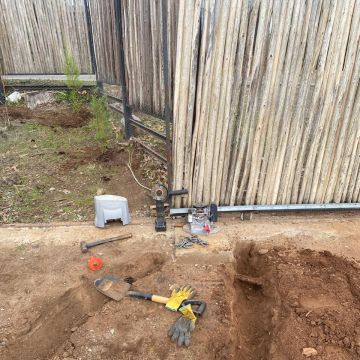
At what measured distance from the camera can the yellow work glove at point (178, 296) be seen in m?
2.53

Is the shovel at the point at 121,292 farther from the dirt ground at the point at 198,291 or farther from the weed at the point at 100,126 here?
the weed at the point at 100,126

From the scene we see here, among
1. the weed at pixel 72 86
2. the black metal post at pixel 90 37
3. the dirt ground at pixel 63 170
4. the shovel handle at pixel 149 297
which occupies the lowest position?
the dirt ground at pixel 63 170

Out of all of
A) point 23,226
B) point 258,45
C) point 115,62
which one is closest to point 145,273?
point 23,226

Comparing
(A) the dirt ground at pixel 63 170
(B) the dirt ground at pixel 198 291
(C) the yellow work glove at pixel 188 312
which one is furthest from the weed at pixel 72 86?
(C) the yellow work glove at pixel 188 312

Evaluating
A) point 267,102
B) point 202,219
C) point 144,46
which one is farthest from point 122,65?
point 202,219

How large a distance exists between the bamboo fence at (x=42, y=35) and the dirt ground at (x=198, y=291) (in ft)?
18.7

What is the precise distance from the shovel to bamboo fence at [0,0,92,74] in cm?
663

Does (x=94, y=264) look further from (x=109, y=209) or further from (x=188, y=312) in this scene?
(x=188, y=312)

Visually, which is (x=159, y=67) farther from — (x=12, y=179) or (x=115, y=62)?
(x=12, y=179)

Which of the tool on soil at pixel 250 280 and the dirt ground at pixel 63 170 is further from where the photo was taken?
the dirt ground at pixel 63 170

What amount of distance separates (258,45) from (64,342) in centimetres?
289

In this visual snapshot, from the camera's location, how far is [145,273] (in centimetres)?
296

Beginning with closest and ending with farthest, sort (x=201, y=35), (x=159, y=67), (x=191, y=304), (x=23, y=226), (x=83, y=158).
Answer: (x=191, y=304)
(x=201, y=35)
(x=23, y=226)
(x=159, y=67)
(x=83, y=158)

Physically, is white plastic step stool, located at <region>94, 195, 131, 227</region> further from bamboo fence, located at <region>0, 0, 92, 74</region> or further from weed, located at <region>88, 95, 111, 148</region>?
bamboo fence, located at <region>0, 0, 92, 74</region>
